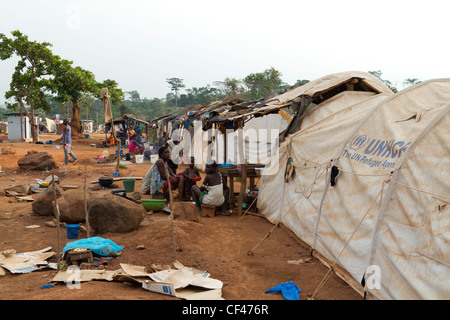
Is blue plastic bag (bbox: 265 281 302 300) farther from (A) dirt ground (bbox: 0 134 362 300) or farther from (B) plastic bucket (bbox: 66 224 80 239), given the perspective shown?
(B) plastic bucket (bbox: 66 224 80 239)

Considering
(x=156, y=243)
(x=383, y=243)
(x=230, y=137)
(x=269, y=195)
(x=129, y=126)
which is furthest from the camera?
(x=129, y=126)

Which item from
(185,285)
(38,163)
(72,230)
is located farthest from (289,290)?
(38,163)

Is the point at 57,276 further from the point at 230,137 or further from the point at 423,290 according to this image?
the point at 230,137

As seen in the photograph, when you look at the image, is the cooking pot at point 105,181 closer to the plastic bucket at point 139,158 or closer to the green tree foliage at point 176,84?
the plastic bucket at point 139,158

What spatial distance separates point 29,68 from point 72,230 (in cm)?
2184

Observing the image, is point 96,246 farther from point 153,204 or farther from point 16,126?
point 16,126

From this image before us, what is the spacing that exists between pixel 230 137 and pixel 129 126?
14430mm

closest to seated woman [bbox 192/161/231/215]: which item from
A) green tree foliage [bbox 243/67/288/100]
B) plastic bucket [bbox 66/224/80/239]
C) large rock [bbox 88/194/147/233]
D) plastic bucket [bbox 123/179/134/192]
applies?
large rock [bbox 88/194/147/233]

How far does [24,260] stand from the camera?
474 cm

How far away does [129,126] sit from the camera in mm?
26594

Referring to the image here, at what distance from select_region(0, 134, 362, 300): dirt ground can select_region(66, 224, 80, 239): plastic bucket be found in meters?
0.10

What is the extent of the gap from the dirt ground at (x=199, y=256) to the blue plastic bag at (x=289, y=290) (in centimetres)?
6

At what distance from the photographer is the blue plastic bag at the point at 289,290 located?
4.00m
